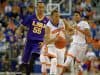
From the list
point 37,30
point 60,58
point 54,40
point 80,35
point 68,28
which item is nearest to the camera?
point 54,40

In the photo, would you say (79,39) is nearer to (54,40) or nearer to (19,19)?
Result: (54,40)

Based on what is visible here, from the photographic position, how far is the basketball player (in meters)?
12.3

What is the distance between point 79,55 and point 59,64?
162 cm

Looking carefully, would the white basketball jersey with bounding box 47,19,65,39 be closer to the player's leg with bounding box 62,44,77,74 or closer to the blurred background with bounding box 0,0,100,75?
the player's leg with bounding box 62,44,77,74

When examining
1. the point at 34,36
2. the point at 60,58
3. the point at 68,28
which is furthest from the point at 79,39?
the point at 60,58

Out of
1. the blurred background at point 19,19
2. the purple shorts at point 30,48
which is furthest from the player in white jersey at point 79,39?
the blurred background at point 19,19

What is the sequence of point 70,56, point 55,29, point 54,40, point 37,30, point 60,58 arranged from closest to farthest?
point 54,40, point 60,58, point 55,29, point 70,56, point 37,30

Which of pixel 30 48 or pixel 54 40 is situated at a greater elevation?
pixel 54 40

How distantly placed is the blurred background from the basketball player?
638cm

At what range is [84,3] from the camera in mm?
25078

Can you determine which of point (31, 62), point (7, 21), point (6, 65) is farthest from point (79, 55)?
point (7, 21)

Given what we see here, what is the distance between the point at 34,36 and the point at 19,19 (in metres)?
10.7

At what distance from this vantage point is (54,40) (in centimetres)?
1241

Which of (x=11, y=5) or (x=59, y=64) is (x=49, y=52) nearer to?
(x=59, y=64)
